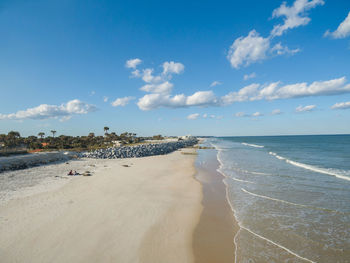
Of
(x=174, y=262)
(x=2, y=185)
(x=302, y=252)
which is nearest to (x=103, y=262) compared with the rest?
(x=174, y=262)

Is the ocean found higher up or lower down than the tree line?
lower down

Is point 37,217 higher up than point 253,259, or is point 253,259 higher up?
point 37,217

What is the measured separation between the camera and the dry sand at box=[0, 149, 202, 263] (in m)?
5.95

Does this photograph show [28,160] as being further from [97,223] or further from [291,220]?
[291,220]

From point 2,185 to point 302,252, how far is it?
19.6m

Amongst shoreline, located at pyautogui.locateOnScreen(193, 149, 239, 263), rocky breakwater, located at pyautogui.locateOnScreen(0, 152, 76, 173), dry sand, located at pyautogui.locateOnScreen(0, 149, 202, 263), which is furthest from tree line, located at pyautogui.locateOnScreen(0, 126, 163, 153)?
shoreline, located at pyautogui.locateOnScreen(193, 149, 239, 263)

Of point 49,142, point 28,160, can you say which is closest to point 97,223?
point 28,160

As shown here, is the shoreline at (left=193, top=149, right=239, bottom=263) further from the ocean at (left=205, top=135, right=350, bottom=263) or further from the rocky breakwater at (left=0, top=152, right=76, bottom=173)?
the rocky breakwater at (left=0, top=152, right=76, bottom=173)

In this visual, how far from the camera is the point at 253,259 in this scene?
19.4ft

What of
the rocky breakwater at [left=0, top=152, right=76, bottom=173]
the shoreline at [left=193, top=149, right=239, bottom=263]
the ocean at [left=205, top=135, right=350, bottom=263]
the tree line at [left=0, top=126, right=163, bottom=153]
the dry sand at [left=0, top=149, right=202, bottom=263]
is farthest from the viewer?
the tree line at [left=0, top=126, right=163, bottom=153]

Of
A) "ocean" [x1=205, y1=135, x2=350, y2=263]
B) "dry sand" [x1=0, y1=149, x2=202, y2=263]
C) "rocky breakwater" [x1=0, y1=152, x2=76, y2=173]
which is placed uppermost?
"rocky breakwater" [x1=0, y1=152, x2=76, y2=173]

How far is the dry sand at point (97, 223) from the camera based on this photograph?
5.95m

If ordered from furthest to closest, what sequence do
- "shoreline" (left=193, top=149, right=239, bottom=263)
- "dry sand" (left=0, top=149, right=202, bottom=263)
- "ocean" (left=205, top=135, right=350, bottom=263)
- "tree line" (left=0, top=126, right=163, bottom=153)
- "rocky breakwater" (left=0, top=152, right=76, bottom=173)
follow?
"tree line" (left=0, top=126, right=163, bottom=153)
"rocky breakwater" (left=0, top=152, right=76, bottom=173)
"ocean" (left=205, top=135, right=350, bottom=263)
"shoreline" (left=193, top=149, right=239, bottom=263)
"dry sand" (left=0, top=149, right=202, bottom=263)

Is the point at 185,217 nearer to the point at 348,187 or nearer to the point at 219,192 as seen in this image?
the point at 219,192
